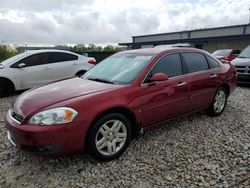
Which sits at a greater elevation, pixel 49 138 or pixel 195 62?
pixel 195 62

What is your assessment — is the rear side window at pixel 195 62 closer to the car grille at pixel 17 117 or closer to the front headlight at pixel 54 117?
the front headlight at pixel 54 117

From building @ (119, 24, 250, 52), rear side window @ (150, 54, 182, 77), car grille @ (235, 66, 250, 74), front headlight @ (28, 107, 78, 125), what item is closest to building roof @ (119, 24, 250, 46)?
building @ (119, 24, 250, 52)

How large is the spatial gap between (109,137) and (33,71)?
16.7 ft

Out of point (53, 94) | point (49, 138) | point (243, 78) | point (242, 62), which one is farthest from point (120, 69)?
point (242, 62)

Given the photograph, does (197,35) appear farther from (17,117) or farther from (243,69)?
(17,117)

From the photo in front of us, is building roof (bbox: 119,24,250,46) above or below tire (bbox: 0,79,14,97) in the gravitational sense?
above

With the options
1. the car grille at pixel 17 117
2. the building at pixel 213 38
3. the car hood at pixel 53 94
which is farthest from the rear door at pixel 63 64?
the building at pixel 213 38

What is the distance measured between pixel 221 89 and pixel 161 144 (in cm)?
216

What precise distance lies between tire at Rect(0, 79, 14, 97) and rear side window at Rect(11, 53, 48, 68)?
0.51 meters

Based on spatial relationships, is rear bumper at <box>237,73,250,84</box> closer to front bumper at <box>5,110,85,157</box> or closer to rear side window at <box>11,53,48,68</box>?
rear side window at <box>11,53,48,68</box>

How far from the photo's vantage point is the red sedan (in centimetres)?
294

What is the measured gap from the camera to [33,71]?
24.8 ft

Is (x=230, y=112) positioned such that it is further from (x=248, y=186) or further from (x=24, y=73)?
(x=24, y=73)

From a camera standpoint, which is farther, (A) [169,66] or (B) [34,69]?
(B) [34,69]
